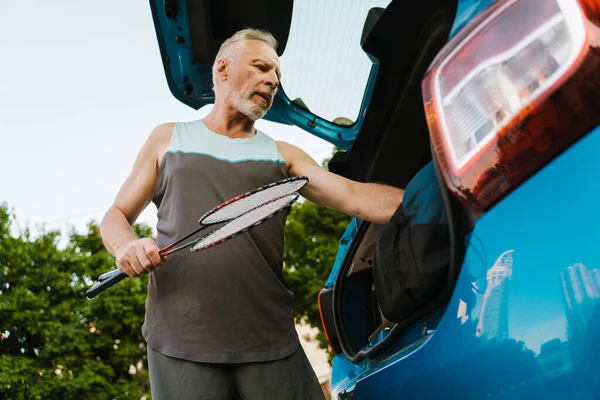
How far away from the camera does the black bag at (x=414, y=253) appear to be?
1.14 m

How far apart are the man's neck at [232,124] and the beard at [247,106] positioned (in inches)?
1.0

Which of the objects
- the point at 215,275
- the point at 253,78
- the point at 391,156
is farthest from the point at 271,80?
the point at 215,275

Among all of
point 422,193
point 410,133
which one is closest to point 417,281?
point 422,193

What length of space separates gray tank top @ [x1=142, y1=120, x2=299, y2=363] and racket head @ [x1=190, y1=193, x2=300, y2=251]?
96 millimetres

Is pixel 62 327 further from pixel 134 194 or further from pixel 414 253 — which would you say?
pixel 414 253

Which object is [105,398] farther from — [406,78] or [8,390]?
[406,78]

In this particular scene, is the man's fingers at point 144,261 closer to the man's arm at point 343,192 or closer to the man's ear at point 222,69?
the man's arm at point 343,192

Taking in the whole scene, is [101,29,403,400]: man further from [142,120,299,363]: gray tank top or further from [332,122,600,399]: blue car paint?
[332,122,600,399]: blue car paint

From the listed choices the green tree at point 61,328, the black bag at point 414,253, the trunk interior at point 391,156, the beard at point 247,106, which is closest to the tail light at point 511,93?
the trunk interior at point 391,156

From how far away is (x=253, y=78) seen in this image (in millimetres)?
1891

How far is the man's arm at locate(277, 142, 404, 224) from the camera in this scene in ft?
5.44

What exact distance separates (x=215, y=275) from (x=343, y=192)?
1.54ft

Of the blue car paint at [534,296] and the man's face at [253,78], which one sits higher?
the man's face at [253,78]

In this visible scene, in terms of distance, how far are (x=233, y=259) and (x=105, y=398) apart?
18019 millimetres
